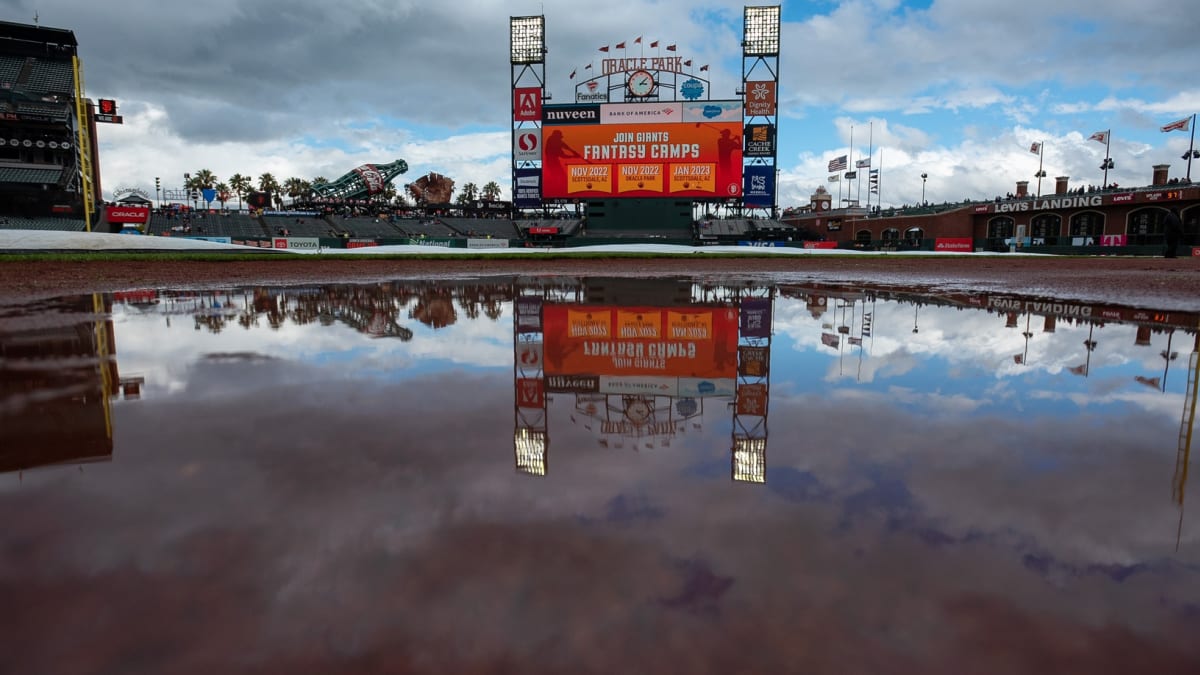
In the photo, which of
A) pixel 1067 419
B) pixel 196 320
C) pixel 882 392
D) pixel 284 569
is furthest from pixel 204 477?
pixel 196 320

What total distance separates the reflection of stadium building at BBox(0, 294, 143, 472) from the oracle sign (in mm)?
50201

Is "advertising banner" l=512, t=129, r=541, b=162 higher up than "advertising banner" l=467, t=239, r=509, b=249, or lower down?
higher up

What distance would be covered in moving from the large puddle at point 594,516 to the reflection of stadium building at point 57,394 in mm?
32

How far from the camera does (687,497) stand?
2562mm

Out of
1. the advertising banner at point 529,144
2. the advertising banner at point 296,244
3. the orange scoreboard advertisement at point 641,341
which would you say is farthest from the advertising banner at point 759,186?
the orange scoreboard advertisement at point 641,341

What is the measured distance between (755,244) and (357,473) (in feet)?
164

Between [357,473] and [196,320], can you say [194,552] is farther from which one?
[196,320]

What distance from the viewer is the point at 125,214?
46.0m

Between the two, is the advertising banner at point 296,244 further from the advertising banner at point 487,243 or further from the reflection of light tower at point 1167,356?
the reflection of light tower at point 1167,356

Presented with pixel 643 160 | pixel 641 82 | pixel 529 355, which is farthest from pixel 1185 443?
pixel 641 82

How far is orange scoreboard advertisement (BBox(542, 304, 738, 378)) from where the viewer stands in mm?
5293

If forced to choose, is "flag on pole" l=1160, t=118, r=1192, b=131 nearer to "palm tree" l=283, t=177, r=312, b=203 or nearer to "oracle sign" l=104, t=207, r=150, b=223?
"oracle sign" l=104, t=207, r=150, b=223

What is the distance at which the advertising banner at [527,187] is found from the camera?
4612cm

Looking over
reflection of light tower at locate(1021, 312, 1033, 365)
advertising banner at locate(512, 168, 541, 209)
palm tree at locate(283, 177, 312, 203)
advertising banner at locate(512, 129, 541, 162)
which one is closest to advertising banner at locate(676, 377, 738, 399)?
reflection of light tower at locate(1021, 312, 1033, 365)
